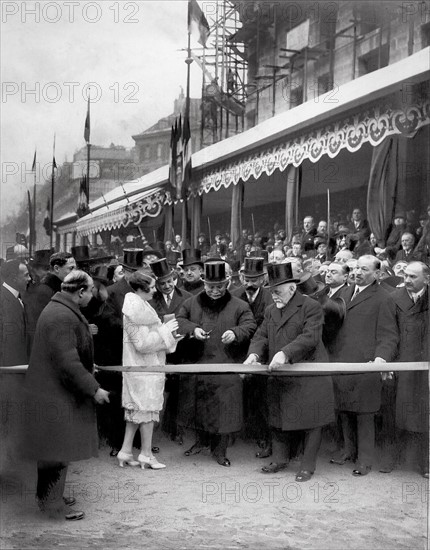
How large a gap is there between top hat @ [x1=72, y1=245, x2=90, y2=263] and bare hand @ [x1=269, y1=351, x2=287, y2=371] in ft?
6.33

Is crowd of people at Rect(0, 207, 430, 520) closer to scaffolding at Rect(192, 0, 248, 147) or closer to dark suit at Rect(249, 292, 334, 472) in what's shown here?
dark suit at Rect(249, 292, 334, 472)

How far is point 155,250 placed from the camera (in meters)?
5.66

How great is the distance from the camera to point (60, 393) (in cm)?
436

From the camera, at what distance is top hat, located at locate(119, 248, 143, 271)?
5512 millimetres

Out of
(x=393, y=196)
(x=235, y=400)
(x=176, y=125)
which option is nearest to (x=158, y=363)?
(x=235, y=400)

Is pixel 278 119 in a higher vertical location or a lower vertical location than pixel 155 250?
higher

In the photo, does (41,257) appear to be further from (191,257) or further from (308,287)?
(308,287)

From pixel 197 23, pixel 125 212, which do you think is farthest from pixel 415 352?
pixel 197 23

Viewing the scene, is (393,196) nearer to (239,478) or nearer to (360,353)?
(360,353)

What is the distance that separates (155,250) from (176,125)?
1066 mm

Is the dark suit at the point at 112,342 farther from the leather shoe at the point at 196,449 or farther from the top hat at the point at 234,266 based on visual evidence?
the top hat at the point at 234,266

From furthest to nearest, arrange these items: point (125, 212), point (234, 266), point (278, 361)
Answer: point (234, 266), point (125, 212), point (278, 361)

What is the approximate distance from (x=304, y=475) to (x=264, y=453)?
18.2 inches

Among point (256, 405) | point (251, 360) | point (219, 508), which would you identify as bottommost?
point (219, 508)
